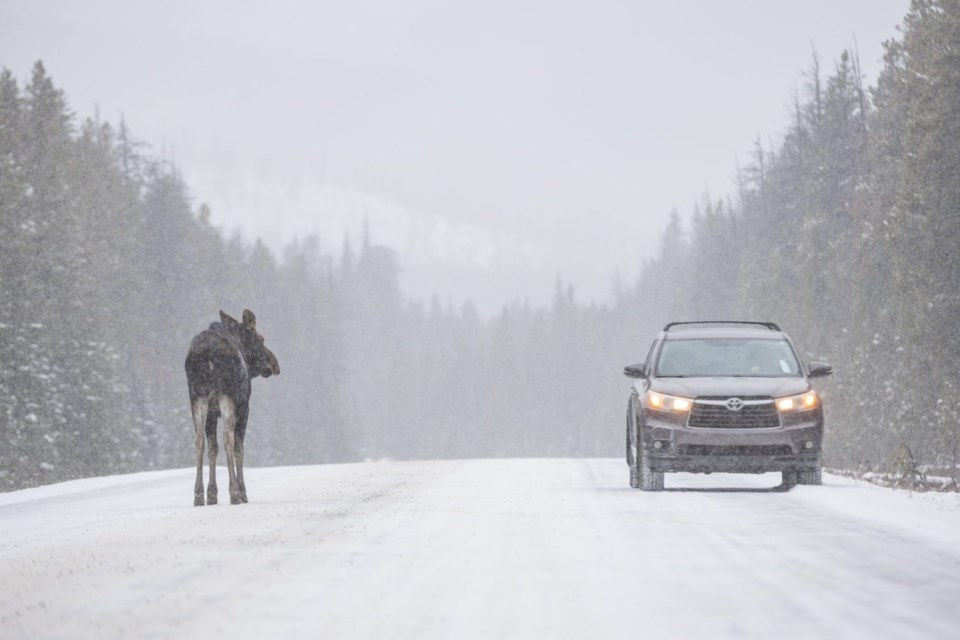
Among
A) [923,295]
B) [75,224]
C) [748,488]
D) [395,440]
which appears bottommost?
[395,440]

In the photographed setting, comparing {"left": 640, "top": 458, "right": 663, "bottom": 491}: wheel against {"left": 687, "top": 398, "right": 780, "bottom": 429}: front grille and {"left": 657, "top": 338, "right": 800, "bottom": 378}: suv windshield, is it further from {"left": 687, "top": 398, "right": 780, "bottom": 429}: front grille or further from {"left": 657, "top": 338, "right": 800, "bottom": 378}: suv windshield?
{"left": 657, "top": 338, "right": 800, "bottom": 378}: suv windshield

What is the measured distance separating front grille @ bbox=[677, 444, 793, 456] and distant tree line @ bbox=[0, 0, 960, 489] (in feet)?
16.8

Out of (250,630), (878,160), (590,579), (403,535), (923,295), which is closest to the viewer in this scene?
(250,630)

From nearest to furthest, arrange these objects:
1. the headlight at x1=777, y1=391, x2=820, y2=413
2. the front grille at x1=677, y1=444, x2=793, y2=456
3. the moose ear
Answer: the front grille at x1=677, y1=444, x2=793, y2=456
the headlight at x1=777, y1=391, x2=820, y2=413
the moose ear

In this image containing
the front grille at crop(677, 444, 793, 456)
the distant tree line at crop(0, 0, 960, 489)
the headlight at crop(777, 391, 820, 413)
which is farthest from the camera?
the distant tree line at crop(0, 0, 960, 489)

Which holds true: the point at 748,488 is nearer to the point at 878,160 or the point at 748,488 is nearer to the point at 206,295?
the point at 878,160

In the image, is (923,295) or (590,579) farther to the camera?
(923,295)

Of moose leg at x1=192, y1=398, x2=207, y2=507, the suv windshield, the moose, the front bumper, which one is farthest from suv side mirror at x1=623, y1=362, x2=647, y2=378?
moose leg at x1=192, y1=398, x2=207, y2=507

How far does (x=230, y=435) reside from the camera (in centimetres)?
1617

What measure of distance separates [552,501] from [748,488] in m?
3.41

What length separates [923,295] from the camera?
38500 mm

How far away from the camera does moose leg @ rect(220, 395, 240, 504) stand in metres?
16.1

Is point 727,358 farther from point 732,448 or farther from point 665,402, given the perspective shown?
point 732,448

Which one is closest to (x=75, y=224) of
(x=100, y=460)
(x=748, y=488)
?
(x=100, y=460)
